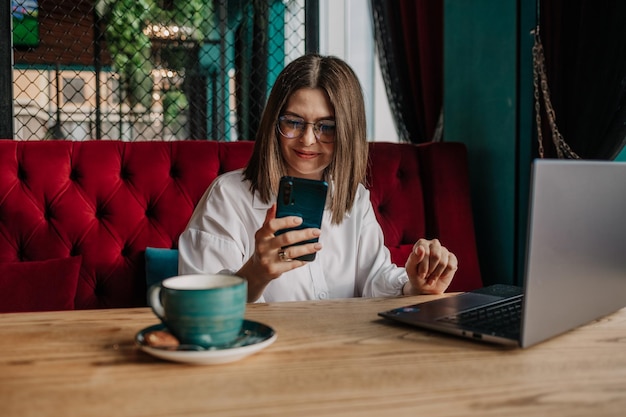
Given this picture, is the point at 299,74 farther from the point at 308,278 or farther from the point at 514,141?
the point at 514,141

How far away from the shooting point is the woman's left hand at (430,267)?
111 centimetres

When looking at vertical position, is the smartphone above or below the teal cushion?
above

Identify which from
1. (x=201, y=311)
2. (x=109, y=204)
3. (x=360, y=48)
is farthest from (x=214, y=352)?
(x=360, y=48)

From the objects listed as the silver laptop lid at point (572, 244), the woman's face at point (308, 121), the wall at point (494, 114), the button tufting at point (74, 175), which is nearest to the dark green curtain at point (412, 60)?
the wall at point (494, 114)

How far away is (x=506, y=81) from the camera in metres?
2.04

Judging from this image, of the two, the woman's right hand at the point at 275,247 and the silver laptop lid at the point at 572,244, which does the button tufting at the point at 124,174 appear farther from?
the silver laptop lid at the point at 572,244

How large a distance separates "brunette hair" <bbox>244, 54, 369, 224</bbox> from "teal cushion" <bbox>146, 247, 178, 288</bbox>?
1.23ft

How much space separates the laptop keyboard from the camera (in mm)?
806

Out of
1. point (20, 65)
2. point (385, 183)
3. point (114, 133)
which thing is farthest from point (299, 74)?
point (114, 133)

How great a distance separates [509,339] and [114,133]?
3.20m

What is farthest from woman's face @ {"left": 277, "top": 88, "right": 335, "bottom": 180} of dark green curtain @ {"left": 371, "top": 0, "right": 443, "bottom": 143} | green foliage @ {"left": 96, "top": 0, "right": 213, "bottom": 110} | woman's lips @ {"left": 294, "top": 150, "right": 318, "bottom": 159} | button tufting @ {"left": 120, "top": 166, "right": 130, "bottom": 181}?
green foliage @ {"left": 96, "top": 0, "right": 213, "bottom": 110}

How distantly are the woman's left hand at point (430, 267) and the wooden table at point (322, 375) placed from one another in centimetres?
26

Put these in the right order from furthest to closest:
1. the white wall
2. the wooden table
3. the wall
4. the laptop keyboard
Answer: the white wall
the wall
the laptop keyboard
the wooden table

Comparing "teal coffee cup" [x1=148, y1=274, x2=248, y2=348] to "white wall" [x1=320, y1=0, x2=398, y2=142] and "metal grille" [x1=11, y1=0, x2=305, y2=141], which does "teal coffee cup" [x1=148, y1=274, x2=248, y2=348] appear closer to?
"metal grille" [x1=11, y1=0, x2=305, y2=141]
